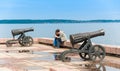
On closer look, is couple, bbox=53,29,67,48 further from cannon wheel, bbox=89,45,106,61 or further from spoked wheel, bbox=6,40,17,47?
cannon wheel, bbox=89,45,106,61

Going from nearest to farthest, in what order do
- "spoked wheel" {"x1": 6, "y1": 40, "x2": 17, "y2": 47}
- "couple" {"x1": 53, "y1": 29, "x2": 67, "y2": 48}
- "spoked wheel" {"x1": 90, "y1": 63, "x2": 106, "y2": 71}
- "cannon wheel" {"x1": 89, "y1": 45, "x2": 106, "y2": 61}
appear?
"spoked wheel" {"x1": 90, "y1": 63, "x2": 106, "y2": 71} → "cannon wheel" {"x1": 89, "y1": 45, "x2": 106, "y2": 61} → "couple" {"x1": 53, "y1": 29, "x2": 67, "y2": 48} → "spoked wheel" {"x1": 6, "y1": 40, "x2": 17, "y2": 47}

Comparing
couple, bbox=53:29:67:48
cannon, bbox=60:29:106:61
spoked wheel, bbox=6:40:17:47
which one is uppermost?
cannon, bbox=60:29:106:61

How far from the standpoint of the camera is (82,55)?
17.8 metres

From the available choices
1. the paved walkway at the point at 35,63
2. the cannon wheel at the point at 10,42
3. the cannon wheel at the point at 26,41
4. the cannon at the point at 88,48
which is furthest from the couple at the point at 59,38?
the cannon at the point at 88,48

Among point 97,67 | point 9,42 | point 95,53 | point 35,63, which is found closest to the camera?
point 97,67

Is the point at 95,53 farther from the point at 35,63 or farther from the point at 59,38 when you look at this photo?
the point at 59,38

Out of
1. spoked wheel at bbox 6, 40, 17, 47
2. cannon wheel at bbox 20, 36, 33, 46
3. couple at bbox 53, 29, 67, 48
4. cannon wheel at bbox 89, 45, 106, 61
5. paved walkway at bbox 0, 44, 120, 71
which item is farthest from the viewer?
cannon wheel at bbox 20, 36, 33, 46

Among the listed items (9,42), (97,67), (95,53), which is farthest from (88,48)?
(9,42)

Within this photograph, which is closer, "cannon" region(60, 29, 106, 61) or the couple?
"cannon" region(60, 29, 106, 61)

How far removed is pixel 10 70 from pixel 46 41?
12.7 m

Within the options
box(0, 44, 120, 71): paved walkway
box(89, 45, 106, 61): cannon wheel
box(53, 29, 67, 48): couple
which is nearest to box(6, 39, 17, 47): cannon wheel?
box(53, 29, 67, 48): couple

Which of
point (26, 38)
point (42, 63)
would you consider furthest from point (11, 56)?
point (26, 38)

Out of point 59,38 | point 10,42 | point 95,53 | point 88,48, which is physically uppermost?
point 88,48

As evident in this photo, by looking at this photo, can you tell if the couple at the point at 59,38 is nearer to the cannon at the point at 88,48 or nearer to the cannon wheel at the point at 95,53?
the cannon at the point at 88,48
